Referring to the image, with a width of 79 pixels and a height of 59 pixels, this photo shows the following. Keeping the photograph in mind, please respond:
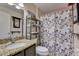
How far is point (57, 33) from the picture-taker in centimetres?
178

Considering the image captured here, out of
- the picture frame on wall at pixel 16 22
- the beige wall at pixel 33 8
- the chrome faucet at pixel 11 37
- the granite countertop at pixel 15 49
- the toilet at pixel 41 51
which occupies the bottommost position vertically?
the toilet at pixel 41 51

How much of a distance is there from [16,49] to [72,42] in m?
0.79

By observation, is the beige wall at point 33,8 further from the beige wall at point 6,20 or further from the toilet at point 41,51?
the toilet at point 41,51

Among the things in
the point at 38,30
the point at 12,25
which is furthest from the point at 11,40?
the point at 38,30

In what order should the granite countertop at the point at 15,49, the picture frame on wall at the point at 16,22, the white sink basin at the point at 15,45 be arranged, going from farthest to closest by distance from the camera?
the picture frame on wall at the point at 16,22
the white sink basin at the point at 15,45
the granite countertop at the point at 15,49

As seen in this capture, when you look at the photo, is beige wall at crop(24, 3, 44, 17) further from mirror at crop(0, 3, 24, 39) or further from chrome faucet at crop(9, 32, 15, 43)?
chrome faucet at crop(9, 32, 15, 43)

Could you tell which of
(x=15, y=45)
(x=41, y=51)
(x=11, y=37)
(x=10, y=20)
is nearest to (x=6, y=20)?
(x=10, y=20)

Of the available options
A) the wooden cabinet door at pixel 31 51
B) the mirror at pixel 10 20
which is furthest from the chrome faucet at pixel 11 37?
the wooden cabinet door at pixel 31 51

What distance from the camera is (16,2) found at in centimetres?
173

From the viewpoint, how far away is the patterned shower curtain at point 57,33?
1.73 m

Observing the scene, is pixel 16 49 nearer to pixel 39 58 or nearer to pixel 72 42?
pixel 39 58

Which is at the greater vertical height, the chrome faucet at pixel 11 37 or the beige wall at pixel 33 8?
the beige wall at pixel 33 8

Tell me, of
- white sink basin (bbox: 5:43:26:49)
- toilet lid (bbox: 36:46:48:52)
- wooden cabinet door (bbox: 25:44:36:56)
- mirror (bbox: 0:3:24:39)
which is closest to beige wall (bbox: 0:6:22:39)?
mirror (bbox: 0:3:24:39)

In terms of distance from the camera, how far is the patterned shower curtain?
68.0 inches
